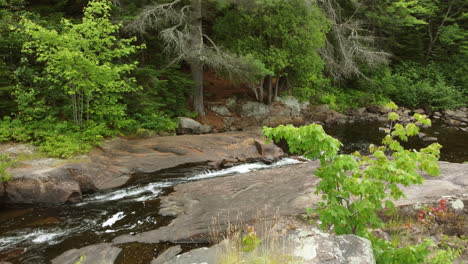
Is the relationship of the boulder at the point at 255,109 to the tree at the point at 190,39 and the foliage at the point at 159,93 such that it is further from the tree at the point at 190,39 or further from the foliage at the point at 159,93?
the tree at the point at 190,39

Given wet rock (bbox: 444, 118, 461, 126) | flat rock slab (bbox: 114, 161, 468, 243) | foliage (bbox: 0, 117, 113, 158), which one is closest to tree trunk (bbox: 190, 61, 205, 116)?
foliage (bbox: 0, 117, 113, 158)

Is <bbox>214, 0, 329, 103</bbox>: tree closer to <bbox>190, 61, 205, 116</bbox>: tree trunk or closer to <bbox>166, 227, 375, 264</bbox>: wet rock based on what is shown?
<bbox>190, 61, 205, 116</bbox>: tree trunk

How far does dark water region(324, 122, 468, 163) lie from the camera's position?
12.9m

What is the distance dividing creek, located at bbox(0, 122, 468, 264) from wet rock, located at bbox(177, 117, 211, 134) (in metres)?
4.07

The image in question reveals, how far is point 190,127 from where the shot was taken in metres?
14.1

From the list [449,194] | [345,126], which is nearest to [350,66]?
[345,126]

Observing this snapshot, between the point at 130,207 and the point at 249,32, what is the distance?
10.5 metres

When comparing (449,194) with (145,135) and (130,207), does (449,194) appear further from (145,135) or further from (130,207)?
(145,135)

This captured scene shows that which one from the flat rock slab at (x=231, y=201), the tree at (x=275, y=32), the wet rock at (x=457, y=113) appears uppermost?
the tree at (x=275, y=32)

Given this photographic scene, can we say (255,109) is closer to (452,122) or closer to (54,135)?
(54,135)

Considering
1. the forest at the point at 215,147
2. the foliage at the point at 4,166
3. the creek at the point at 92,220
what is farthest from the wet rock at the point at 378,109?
the foliage at the point at 4,166

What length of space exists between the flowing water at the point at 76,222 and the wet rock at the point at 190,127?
17.4 feet

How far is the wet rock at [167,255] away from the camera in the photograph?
5.35 metres

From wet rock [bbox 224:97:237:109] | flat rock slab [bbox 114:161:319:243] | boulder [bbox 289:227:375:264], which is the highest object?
wet rock [bbox 224:97:237:109]
